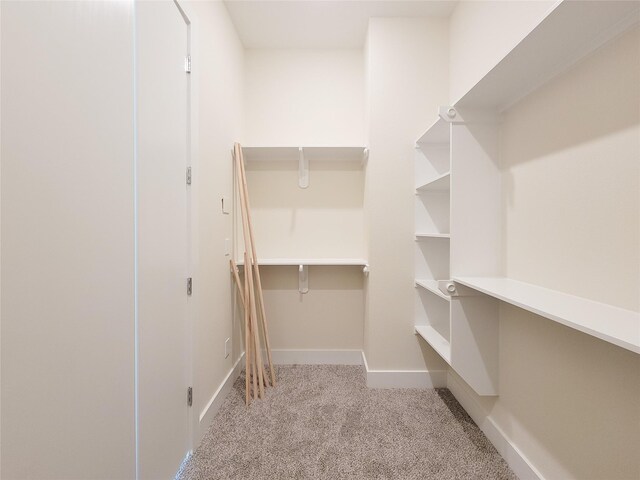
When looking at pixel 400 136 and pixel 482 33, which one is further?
pixel 400 136

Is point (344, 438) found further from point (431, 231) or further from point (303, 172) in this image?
point (303, 172)

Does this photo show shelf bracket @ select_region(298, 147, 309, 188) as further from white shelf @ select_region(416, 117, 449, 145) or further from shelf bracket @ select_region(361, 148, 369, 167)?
white shelf @ select_region(416, 117, 449, 145)

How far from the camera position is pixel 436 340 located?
165 cm

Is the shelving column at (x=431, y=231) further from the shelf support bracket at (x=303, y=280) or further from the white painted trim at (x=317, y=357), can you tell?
the shelf support bracket at (x=303, y=280)

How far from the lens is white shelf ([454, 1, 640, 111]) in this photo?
0.74 m

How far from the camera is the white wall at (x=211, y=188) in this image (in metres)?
1.37

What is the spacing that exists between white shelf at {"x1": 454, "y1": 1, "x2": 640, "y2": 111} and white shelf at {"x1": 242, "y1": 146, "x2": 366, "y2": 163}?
3.20 ft

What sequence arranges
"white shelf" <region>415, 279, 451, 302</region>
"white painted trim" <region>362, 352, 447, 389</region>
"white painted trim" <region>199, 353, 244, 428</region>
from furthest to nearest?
"white painted trim" <region>362, 352, 447, 389</region> → "white shelf" <region>415, 279, 451, 302</region> → "white painted trim" <region>199, 353, 244, 428</region>

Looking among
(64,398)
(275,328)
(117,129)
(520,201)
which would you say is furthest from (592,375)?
(275,328)

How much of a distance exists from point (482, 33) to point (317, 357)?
2.51 meters

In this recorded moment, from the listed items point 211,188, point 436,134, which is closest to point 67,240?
point 211,188

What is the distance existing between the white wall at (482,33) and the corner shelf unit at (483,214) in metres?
0.17

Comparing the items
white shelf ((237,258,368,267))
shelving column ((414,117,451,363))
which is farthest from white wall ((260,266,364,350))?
shelving column ((414,117,451,363))

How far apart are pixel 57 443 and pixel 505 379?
1723 millimetres
